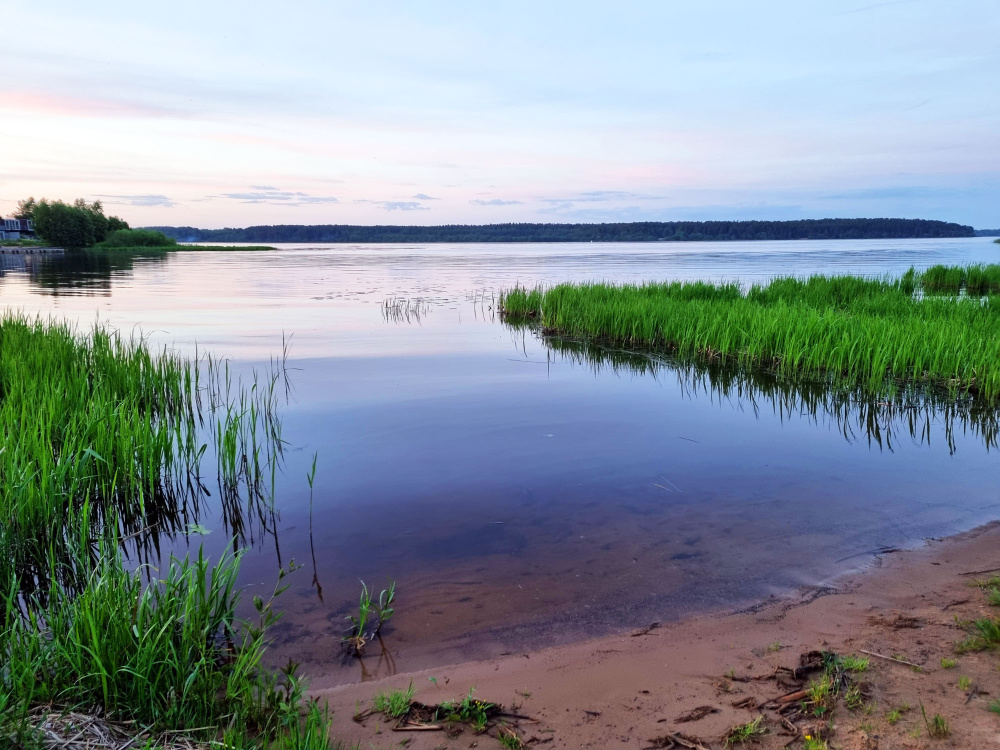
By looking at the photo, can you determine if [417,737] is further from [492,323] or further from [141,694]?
[492,323]

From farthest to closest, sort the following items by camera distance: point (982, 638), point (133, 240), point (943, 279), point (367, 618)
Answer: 1. point (133, 240)
2. point (943, 279)
3. point (367, 618)
4. point (982, 638)

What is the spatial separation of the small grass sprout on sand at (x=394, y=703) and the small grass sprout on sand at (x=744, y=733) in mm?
1535

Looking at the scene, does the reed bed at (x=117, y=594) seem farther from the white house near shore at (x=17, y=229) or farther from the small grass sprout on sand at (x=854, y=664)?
the white house near shore at (x=17, y=229)

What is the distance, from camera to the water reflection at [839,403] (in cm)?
879

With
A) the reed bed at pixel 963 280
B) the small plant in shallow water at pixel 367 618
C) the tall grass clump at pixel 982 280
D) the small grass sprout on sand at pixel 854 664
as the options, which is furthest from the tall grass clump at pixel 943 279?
the small plant in shallow water at pixel 367 618

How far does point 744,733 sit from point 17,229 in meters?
148

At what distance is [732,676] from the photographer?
3459mm

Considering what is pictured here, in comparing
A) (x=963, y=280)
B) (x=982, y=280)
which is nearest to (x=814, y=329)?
(x=982, y=280)

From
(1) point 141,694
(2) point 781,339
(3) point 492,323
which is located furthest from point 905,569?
(3) point 492,323

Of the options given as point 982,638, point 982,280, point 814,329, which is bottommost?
point 982,638

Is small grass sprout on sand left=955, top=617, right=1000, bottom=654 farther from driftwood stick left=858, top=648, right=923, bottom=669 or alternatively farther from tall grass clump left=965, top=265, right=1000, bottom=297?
tall grass clump left=965, top=265, right=1000, bottom=297

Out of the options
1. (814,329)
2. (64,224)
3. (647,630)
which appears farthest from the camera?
(64,224)

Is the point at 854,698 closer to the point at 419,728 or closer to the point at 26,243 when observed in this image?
the point at 419,728

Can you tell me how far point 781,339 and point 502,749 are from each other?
1146cm
